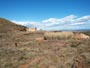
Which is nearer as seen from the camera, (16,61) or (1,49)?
(16,61)

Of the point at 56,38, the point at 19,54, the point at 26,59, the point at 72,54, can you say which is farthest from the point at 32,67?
the point at 56,38

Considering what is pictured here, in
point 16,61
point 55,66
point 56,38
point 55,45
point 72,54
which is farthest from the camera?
point 56,38

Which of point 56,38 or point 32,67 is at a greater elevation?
point 56,38

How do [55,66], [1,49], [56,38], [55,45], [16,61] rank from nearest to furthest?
[55,66] → [16,61] → [1,49] → [55,45] → [56,38]

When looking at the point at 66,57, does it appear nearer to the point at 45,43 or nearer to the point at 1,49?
the point at 45,43

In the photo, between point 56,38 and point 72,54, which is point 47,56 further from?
point 56,38

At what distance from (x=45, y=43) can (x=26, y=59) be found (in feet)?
11.1

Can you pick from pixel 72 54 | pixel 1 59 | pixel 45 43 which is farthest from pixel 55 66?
pixel 45 43

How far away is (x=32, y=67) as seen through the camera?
29.5 ft

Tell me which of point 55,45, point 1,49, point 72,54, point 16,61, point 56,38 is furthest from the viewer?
point 56,38

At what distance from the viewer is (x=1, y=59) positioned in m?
9.91

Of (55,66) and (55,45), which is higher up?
(55,45)

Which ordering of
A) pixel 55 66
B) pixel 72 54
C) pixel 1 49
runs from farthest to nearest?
pixel 1 49, pixel 72 54, pixel 55 66

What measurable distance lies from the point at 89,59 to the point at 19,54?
4.31m
